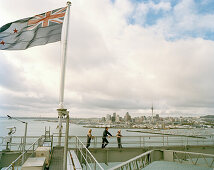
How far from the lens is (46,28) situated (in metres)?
11.9

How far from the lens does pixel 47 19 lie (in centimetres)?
1209

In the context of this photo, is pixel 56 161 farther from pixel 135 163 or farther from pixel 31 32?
pixel 31 32

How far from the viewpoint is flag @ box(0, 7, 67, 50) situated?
1097 centimetres

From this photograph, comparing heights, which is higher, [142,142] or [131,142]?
[131,142]

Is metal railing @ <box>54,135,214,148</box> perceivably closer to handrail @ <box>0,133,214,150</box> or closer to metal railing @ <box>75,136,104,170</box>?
handrail @ <box>0,133,214,150</box>

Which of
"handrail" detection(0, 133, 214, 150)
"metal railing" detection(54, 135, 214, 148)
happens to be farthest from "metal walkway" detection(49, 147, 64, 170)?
"metal railing" detection(54, 135, 214, 148)

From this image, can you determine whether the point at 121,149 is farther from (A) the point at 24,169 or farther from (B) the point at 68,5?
(B) the point at 68,5

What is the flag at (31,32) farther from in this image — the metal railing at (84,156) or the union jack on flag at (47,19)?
the metal railing at (84,156)

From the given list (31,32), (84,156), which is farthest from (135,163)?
(31,32)

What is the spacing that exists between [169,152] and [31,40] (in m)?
14.6

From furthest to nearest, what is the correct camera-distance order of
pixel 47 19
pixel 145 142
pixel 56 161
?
pixel 145 142, pixel 47 19, pixel 56 161

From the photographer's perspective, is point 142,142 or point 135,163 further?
point 142,142

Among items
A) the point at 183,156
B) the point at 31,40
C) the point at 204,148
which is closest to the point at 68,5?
the point at 31,40

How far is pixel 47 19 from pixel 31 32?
5.07ft
